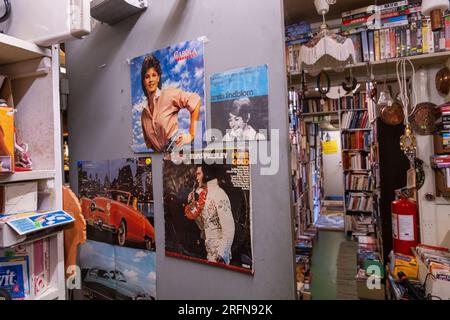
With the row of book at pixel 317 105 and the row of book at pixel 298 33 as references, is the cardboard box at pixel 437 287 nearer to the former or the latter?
the row of book at pixel 298 33

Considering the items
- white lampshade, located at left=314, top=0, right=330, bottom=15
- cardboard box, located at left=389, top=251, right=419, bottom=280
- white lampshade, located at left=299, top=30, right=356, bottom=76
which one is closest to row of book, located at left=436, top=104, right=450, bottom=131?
white lampshade, located at left=299, top=30, right=356, bottom=76

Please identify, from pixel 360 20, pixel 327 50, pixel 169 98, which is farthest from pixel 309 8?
pixel 169 98

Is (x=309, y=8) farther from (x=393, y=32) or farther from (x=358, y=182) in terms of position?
(x=358, y=182)

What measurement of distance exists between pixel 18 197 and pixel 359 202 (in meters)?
4.38

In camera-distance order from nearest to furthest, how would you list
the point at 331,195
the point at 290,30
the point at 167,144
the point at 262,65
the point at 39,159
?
the point at 39,159
the point at 262,65
the point at 167,144
the point at 290,30
the point at 331,195

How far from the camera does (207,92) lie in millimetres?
1121

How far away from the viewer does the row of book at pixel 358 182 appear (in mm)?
4129

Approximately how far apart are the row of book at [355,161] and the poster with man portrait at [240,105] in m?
3.75

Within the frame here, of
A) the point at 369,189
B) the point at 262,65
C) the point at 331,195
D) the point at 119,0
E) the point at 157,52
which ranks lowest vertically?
the point at 331,195

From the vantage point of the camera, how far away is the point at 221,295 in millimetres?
1110

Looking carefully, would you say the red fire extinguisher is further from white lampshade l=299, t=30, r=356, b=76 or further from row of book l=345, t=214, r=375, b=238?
row of book l=345, t=214, r=375, b=238

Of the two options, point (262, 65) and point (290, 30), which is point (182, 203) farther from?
point (290, 30)
